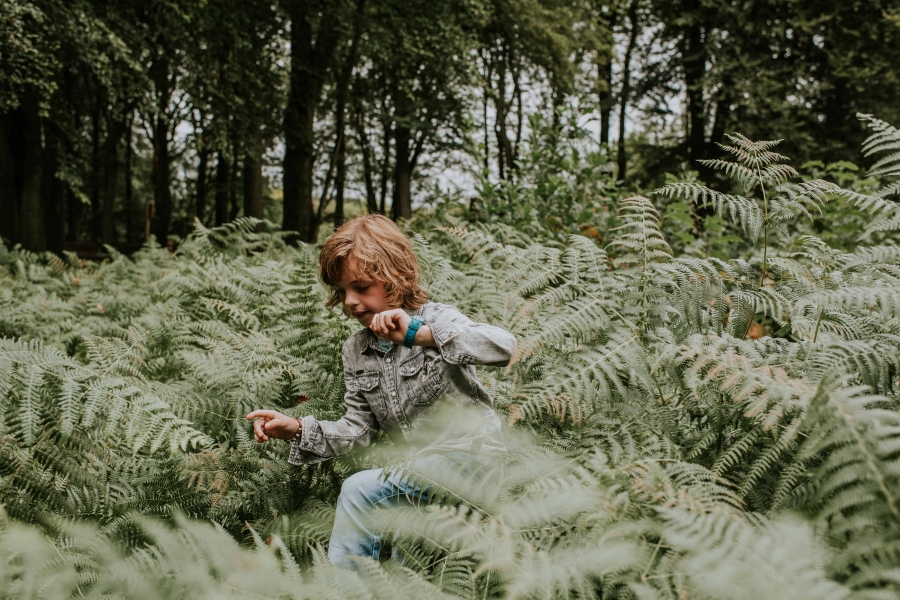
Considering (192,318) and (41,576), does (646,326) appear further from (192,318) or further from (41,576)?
(192,318)

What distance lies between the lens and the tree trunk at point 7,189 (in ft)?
30.5

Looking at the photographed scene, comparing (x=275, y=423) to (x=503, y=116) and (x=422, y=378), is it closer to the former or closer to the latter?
(x=422, y=378)

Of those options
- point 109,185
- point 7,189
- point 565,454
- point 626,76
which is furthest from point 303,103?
point 626,76

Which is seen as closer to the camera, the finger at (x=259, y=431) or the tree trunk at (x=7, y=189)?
the finger at (x=259, y=431)

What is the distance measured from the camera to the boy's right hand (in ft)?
6.88

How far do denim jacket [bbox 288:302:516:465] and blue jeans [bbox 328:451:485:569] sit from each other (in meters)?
0.13

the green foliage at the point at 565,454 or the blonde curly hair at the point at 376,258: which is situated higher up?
the blonde curly hair at the point at 376,258

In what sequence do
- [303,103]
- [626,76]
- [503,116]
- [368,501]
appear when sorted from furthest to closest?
[626,76], [503,116], [303,103], [368,501]

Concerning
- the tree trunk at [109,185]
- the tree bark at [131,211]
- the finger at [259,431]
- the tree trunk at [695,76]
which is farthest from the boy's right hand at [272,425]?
the tree bark at [131,211]

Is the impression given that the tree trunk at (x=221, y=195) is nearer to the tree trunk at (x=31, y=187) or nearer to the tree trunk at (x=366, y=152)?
the tree trunk at (x=366, y=152)

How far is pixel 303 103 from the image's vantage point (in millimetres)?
12211

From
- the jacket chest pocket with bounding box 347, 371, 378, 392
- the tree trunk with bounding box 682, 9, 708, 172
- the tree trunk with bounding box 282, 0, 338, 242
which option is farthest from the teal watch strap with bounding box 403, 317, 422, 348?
the tree trunk with bounding box 682, 9, 708, 172

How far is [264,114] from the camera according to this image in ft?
39.1

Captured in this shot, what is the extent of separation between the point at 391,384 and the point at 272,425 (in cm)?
47
